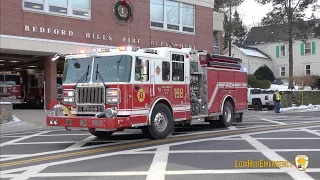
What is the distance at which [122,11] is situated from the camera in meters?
23.6

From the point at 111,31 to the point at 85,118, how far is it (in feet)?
45.4

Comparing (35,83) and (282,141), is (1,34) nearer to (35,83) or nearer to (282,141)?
(35,83)

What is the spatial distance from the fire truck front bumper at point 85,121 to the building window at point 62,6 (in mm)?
10824

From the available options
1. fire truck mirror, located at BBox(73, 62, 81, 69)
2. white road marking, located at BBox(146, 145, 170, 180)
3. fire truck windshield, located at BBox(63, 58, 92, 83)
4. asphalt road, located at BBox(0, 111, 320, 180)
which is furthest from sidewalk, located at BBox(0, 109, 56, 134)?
white road marking, located at BBox(146, 145, 170, 180)

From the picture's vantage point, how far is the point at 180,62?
12.2 metres

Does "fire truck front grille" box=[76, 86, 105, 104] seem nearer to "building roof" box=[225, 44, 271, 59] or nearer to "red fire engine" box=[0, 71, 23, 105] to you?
"red fire engine" box=[0, 71, 23, 105]

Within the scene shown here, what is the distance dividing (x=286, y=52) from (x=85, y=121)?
45.6 metres

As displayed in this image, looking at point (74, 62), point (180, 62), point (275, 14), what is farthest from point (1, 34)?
point (275, 14)

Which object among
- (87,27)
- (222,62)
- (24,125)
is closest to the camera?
(222,62)

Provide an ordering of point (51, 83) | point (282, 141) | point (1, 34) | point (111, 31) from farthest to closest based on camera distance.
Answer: point (111, 31)
point (51, 83)
point (1, 34)
point (282, 141)

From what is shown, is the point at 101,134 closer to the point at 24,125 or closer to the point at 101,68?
the point at 101,68

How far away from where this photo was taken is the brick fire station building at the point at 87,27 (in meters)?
19.4

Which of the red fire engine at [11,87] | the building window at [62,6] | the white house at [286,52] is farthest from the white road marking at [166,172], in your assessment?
the white house at [286,52]

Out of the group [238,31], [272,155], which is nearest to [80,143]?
[272,155]
